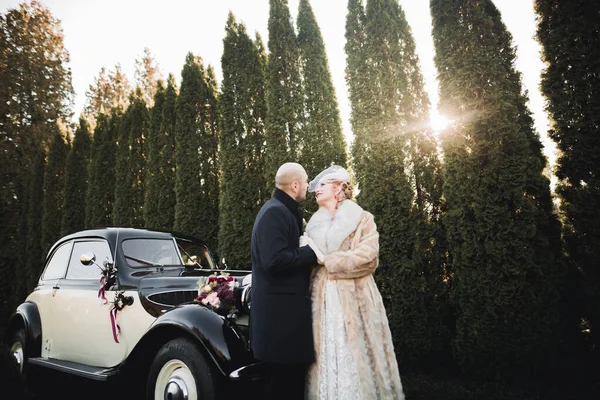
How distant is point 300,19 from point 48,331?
7.69m

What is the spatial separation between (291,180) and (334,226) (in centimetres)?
47

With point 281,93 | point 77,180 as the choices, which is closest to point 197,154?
point 281,93

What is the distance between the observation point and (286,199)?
255 centimetres

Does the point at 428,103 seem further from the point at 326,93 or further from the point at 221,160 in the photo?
the point at 221,160

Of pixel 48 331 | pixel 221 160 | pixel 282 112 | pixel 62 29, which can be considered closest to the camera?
pixel 48 331

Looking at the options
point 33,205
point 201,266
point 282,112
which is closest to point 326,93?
point 282,112

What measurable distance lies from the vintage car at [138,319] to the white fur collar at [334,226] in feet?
3.09

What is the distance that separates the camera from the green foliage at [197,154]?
27.1 feet

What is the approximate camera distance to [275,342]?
220 cm

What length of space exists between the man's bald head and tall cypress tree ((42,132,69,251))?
40.5ft

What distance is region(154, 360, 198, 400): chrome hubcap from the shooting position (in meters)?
2.61

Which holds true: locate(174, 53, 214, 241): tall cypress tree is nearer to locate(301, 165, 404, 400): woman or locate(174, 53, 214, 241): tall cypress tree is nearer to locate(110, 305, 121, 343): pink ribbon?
locate(110, 305, 121, 343): pink ribbon

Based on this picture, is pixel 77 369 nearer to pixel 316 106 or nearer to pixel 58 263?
pixel 58 263

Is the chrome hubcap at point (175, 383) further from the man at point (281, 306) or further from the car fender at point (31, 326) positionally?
the car fender at point (31, 326)
